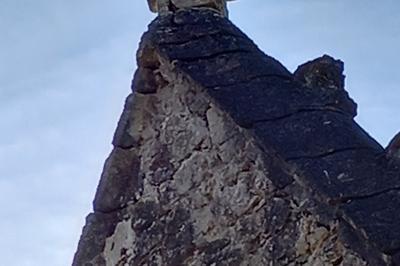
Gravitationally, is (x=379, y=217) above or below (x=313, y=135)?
below

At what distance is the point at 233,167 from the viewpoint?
267 cm

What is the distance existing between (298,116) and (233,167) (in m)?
0.23

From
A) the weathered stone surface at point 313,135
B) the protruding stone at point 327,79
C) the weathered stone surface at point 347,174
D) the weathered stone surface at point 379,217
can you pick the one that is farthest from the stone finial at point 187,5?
the weathered stone surface at point 379,217

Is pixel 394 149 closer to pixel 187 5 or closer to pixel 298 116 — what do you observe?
pixel 298 116

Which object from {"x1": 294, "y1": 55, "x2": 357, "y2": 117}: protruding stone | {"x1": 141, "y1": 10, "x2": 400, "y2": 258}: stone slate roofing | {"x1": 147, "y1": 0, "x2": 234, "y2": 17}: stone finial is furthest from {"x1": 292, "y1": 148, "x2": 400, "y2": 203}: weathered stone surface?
{"x1": 147, "y1": 0, "x2": 234, "y2": 17}: stone finial

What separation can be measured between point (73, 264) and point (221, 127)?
0.64 metres

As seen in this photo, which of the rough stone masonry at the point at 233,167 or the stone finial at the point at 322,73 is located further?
the stone finial at the point at 322,73

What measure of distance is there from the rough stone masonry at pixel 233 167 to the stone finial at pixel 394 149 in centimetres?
4

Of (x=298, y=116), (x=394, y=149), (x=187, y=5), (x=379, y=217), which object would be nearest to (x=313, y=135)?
(x=298, y=116)

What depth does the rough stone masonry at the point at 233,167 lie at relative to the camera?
2391 mm

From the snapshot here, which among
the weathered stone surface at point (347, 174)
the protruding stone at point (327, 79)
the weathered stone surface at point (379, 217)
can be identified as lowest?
the weathered stone surface at point (379, 217)

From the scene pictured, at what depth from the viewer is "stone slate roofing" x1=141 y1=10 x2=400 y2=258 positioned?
2.35 m

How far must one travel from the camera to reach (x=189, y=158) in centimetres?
281

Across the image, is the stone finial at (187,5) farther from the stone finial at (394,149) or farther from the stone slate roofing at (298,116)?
the stone finial at (394,149)
